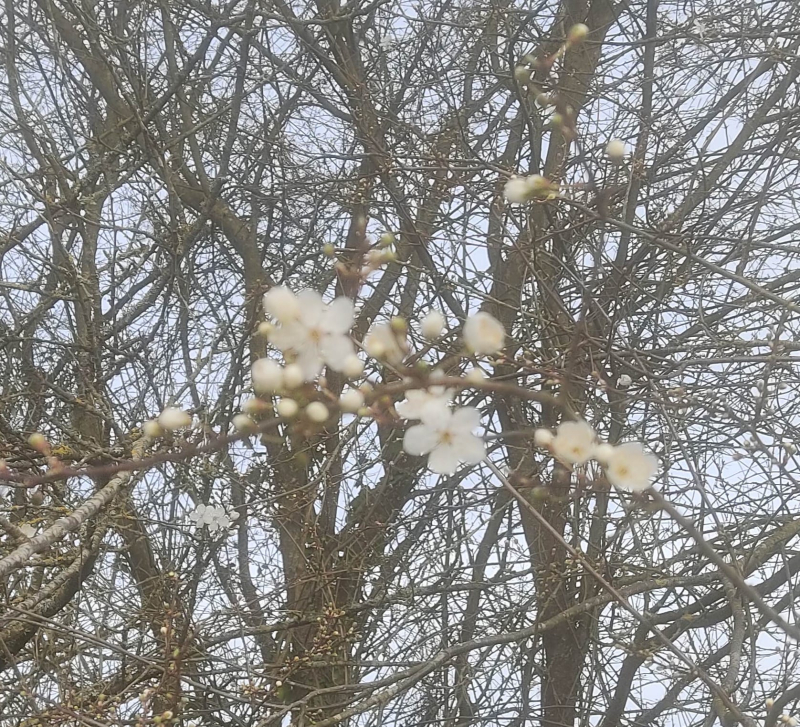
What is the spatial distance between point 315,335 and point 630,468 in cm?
53

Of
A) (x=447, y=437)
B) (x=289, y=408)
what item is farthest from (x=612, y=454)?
(x=289, y=408)

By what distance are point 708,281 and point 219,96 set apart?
301 cm

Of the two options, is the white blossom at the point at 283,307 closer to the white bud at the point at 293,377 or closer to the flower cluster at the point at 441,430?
the white bud at the point at 293,377

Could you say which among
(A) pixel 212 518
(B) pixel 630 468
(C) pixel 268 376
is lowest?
(B) pixel 630 468

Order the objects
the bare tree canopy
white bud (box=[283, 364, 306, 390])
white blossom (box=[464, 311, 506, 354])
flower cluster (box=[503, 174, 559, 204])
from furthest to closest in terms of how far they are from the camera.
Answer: the bare tree canopy, flower cluster (box=[503, 174, 559, 204]), white blossom (box=[464, 311, 506, 354]), white bud (box=[283, 364, 306, 390])

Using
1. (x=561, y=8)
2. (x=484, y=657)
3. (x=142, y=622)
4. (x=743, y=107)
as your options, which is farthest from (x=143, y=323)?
(x=743, y=107)

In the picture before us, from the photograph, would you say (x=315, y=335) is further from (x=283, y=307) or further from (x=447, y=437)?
(x=447, y=437)

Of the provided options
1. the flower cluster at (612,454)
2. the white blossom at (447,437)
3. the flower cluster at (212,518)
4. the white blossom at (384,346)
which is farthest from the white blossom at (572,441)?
the flower cluster at (212,518)

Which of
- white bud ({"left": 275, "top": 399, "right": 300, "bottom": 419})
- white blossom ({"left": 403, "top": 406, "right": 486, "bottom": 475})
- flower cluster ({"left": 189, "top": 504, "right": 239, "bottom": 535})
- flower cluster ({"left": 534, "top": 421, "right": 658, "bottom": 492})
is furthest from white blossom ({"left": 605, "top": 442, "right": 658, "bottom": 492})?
flower cluster ({"left": 189, "top": 504, "right": 239, "bottom": 535})

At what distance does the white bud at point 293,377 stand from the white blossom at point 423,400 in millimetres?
157

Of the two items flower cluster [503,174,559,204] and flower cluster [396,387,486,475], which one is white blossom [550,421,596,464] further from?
flower cluster [503,174,559,204]

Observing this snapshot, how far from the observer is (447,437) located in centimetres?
106

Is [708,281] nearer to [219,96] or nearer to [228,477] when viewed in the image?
[228,477]

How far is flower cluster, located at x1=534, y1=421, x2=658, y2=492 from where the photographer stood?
108 cm
